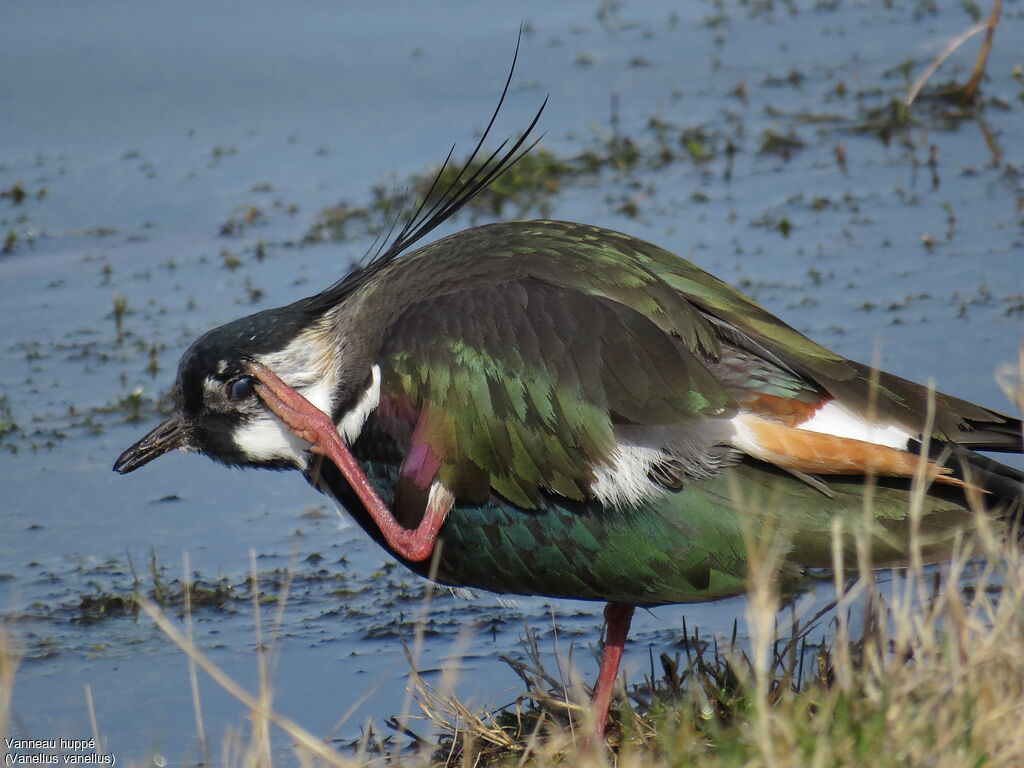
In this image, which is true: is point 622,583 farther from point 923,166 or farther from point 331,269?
point 923,166

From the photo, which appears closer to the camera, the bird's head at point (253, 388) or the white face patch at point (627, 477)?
the white face patch at point (627, 477)

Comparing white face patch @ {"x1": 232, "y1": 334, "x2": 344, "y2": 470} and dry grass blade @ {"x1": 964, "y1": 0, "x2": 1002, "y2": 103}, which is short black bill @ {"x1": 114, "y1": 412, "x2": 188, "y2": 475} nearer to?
white face patch @ {"x1": 232, "y1": 334, "x2": 344, "y2": 470}

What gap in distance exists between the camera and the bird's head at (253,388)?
3781 mm

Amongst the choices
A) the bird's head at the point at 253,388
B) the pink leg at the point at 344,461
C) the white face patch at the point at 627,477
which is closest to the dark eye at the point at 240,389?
the bird's head at the point at 253,388

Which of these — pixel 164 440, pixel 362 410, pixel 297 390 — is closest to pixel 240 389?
pixel 297 390

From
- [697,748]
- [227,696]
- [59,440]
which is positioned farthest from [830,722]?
[59,440]

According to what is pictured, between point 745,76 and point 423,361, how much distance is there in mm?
4806

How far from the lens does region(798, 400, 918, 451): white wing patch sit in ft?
10.9

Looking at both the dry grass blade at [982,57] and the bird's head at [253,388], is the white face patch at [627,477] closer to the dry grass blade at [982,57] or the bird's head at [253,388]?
the bird's head at [253,388]

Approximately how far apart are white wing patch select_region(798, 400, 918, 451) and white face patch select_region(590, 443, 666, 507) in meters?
0.32

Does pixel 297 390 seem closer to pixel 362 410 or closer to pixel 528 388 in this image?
pixel 362 410

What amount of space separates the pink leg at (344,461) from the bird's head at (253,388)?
0.28 feet

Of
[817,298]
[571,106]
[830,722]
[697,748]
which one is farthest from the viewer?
[571,106]

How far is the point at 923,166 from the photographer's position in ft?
22.2
